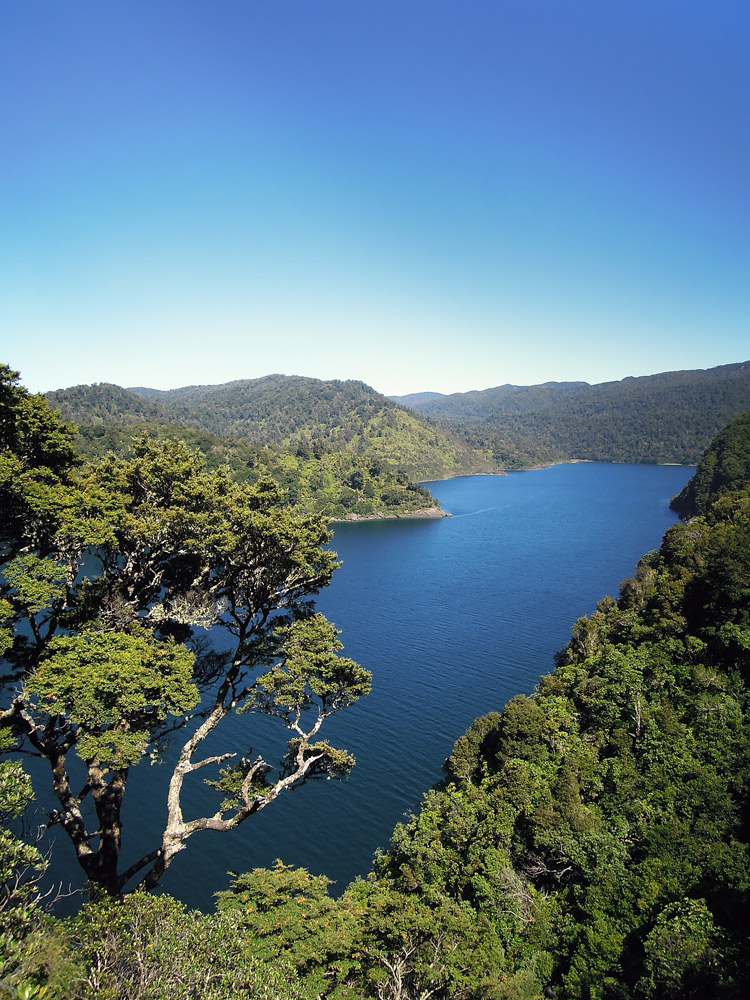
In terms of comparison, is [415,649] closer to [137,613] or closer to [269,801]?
[269,801]

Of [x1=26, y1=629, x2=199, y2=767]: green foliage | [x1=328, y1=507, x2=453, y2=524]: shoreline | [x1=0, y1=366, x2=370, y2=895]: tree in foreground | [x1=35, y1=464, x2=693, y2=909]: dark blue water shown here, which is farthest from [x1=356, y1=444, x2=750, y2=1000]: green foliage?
[x1=328, y1=507, x2=453, y2=524]: shoreline

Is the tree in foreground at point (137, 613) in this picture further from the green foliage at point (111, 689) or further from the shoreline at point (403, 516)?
the shoreline at point (403, 516)

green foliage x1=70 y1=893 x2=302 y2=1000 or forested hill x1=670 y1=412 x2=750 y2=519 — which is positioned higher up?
forested hill x1=670 y1=412 x2=750 y2=519

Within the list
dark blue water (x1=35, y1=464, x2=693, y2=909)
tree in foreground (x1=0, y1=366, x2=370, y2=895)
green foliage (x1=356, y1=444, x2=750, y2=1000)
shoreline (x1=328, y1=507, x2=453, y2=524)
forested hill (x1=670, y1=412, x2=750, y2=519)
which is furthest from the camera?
shoreline (x1=328, y1=507, x2=453, y2=524)

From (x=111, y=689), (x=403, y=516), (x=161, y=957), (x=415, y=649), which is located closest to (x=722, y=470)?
(x=403, y=516)

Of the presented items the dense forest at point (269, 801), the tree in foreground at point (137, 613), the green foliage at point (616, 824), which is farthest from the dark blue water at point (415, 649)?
the tree in foreground at point (137, 613)

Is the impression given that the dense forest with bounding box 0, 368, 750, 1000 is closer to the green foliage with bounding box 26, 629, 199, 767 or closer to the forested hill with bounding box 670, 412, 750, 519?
the green foliage with bounding box 26, 629, 199, 767

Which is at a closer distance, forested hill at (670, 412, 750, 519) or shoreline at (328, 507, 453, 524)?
forested hill at (670, 412, 750, 519)
